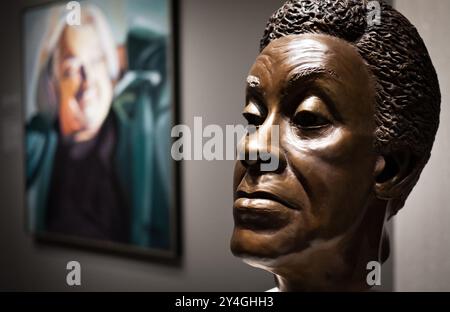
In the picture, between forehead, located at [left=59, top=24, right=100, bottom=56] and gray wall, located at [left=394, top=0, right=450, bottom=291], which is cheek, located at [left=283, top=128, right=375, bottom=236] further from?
forehead, located at [left=59, top=24, right=100, bottom=56]

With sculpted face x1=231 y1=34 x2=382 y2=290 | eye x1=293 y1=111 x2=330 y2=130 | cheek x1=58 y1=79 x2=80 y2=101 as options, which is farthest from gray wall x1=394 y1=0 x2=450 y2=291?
cheek x1=58 y1=79 x2=80 y2=101

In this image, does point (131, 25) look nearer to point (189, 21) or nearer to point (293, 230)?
point (189, 21)

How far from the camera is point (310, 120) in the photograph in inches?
43.6

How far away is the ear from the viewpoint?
113 cm

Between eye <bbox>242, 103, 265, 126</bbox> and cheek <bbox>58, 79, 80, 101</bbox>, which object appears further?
cheek <bbox>58, 79, 80, 101</bbox>

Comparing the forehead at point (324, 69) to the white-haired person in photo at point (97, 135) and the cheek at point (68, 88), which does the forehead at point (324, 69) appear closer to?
the white-haired person in photo at point (97, 135)

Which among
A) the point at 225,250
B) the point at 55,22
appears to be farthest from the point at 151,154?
the point at 55,22

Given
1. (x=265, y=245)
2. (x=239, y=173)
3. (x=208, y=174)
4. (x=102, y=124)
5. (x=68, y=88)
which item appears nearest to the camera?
(x=265, y=245)

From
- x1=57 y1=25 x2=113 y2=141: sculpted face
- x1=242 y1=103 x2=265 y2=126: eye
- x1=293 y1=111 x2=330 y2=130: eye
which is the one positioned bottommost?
x1=293 y1=111 x2=330 y2=130: eye

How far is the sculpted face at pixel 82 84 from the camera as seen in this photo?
7.66ft

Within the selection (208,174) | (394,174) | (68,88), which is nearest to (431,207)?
(394,174)

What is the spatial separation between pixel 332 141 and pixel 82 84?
1.66m

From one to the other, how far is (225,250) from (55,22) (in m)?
1.49

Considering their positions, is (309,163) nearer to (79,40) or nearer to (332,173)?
(332,173)
